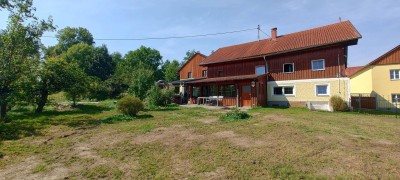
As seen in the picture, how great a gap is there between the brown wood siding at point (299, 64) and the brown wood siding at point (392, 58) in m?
7.33

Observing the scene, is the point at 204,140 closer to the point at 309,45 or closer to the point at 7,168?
the point at 7,168

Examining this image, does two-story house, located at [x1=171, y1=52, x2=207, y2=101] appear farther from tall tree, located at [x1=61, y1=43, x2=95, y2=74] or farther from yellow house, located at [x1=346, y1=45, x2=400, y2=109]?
tall tree, located at [x1=61, y1=43, x2=95, y2=74]

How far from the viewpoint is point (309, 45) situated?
69.0 ft

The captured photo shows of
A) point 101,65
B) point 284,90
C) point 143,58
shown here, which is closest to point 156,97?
point 284,90

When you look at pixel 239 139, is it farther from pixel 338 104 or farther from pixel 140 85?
pixel 140 85

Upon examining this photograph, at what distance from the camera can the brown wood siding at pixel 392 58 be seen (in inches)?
907

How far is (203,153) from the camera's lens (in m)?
7.04

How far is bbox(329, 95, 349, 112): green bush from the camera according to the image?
1844cm

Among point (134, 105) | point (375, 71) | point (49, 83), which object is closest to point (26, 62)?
point (49, 83)

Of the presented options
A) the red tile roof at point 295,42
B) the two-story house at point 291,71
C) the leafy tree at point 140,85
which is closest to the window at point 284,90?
the two-story house at point 291,71

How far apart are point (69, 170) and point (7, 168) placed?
71.7 inches

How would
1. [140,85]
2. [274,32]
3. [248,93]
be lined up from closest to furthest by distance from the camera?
1. [248,93]
2. [140,85]
3. [274,32]

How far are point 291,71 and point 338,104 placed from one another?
209 inches

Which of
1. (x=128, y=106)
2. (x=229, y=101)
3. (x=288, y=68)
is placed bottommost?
(x=128, y=106)
